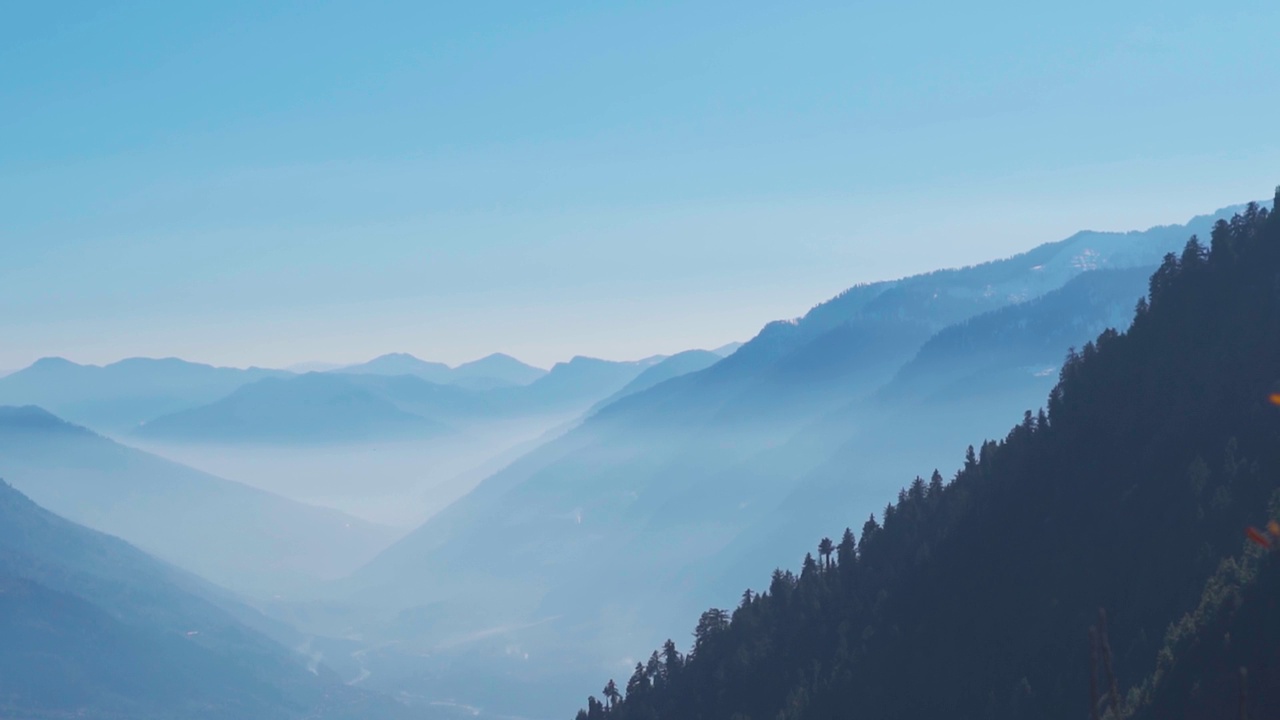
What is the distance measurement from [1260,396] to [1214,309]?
19.8 m

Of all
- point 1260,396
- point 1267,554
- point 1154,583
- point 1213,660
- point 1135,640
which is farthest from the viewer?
point 1260,396

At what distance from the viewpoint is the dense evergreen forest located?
94.1 m

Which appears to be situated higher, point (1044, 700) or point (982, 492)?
point (982, 492)

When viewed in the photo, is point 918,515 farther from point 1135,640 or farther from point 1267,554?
point 1267,554

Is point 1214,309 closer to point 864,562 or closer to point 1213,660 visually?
point 864,562

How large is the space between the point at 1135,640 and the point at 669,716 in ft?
240

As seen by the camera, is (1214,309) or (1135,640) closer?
(1135,640)

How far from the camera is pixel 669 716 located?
155875 mm

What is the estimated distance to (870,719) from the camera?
Answer: 400ft

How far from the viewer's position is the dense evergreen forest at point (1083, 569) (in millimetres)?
94125

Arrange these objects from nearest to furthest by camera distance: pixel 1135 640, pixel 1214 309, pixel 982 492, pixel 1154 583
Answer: pixel 1135 640 < pixel 1154 583 < pixel 1214 309 < pixel 982 492

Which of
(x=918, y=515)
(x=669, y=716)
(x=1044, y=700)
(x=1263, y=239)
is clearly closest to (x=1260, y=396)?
(x=1263, y=239)

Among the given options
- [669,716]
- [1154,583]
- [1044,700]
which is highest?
[1154,583]

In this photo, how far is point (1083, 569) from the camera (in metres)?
116
